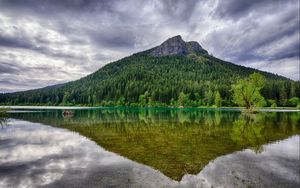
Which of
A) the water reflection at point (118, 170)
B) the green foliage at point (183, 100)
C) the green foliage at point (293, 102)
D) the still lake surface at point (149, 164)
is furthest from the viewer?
the green foliage at point (183, 100)

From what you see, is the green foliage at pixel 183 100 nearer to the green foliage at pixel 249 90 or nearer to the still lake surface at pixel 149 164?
the green foliage at pixel 249 90

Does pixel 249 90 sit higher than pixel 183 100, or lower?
higher

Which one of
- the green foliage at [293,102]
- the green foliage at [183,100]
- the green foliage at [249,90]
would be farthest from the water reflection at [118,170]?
the green foliage at [293,102]

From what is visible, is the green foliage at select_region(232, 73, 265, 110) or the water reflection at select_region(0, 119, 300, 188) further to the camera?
the green foliage at select_region(232, 73, 265, 110)

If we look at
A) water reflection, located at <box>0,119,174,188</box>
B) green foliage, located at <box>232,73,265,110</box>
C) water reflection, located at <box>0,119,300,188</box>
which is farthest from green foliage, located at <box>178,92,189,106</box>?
water reflection, located at <box>0,119,174,188</box>

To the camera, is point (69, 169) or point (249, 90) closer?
point (69, 169)

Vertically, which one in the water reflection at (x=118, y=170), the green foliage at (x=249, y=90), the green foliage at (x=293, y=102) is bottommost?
the water reflection at (x=118, y=170)

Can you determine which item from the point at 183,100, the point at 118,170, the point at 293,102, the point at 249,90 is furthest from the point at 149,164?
the point at 293,102

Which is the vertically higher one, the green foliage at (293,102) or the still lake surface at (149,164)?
the green foliage at (293,102)

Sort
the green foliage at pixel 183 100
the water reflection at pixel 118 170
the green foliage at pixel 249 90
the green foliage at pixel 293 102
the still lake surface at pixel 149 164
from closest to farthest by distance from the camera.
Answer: the water reflection at pixel 118 170 → the still lake surface at pixel 149 164 → the green foliage at pixel 249 90 → the green foliage at pixel 293 102 → the green foliage at pixel 183 100

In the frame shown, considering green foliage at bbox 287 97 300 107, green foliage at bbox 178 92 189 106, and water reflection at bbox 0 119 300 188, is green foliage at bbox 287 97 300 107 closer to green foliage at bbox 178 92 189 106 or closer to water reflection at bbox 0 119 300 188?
green foliage at bbox 178 92 189 106

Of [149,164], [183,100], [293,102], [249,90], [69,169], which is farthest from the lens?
[183,100]

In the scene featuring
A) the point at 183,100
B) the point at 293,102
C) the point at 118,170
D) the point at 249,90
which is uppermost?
the point at 249,90

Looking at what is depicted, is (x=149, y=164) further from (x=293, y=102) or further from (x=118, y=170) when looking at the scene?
(x=293, y=102)
